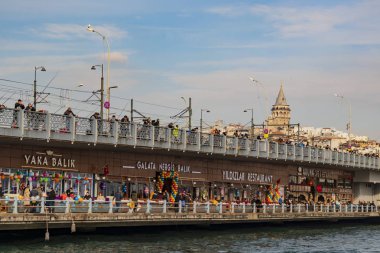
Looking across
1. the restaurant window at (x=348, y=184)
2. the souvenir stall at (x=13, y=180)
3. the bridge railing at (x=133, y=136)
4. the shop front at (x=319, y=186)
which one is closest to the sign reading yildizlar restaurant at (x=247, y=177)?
the bridge railing at (x=133, y=136)

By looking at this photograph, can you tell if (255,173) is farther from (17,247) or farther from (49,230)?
(17,247)

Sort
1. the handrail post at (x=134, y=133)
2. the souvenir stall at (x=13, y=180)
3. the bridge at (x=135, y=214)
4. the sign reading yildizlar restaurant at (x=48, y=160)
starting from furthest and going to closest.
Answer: the handrail post at (x=134, y=133) < the sign reading yildizlar restaurant at (x=48, y=160) < the souvenir stall at (x=13, y=180) < the bridge at (x=135, y=214)

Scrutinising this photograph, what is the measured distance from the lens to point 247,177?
73.3m

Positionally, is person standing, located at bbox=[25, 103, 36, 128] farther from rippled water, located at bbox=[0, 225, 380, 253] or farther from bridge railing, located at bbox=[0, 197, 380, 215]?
rippled water, located at bbox=[0, 225, 380, 253]

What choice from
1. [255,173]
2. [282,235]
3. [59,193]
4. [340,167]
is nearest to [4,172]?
[59,193]

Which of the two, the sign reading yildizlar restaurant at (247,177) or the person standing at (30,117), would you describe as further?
the sign reading yildizlar restaurant at (247,177)

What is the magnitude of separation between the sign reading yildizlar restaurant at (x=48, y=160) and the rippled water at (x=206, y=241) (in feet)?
20.8

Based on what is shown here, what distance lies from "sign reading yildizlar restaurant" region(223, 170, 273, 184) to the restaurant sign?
6.23 m

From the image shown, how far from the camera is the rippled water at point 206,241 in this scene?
42.5 meters

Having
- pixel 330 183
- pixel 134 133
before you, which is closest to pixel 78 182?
pixel 134 133

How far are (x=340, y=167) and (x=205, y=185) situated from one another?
83.4 feet

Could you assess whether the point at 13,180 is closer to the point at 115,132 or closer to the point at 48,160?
the point at 48,160

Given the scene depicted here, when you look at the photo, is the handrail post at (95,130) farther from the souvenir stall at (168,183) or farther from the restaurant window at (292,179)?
the restaurant window at (292,179)

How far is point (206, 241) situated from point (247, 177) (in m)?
23.7
